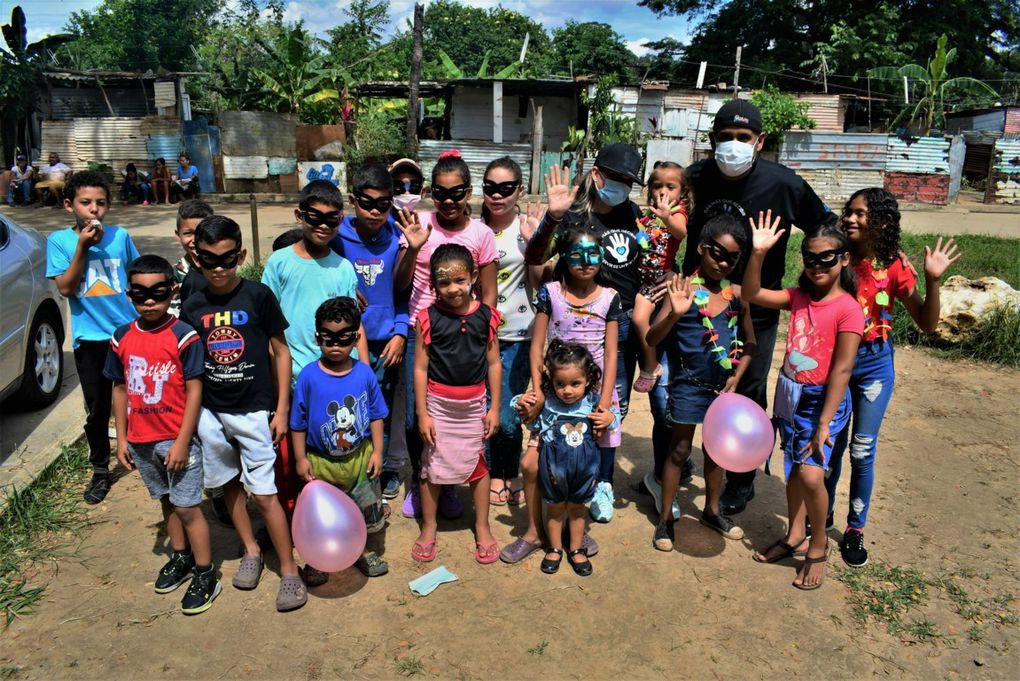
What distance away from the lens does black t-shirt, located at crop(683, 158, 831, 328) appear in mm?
3684

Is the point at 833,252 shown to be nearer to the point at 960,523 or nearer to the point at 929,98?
the point at 960,523

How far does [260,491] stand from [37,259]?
12.0ft

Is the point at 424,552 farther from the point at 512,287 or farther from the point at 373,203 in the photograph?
the point at 373,203

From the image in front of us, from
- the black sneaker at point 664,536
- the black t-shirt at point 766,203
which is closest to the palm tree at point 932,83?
the black t-shirt at point 766,203

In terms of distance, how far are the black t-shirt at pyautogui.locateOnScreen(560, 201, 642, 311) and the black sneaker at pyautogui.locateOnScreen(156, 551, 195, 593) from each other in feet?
8.21

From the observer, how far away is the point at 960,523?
13.1 ft

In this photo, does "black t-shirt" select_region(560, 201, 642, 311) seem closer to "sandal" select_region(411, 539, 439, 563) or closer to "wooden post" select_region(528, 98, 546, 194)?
"sandal" select_region(411, 539, 439, 563)

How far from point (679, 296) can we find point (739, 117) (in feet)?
3.39

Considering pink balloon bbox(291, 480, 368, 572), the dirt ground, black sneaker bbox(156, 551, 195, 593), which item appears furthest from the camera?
black sneaker bbox(156, 551, 195, 593)

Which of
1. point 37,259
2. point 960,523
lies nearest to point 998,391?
point 960,523

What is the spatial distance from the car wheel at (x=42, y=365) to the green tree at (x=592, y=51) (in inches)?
1071

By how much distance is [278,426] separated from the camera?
3.18 m

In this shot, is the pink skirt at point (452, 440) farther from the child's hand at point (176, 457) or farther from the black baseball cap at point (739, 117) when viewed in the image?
the black baseball cap at point (739, 117)

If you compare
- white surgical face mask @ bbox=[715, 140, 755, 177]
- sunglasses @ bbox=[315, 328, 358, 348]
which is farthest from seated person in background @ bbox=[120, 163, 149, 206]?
white surgical face mask @ bbox=[715, 140, 755, 177]
